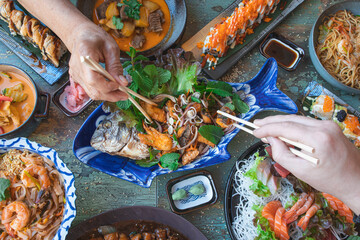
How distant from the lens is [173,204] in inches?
86.1

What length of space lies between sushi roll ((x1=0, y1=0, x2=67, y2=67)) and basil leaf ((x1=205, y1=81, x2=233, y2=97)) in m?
1.33

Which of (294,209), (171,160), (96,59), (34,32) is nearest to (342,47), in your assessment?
(294,209)

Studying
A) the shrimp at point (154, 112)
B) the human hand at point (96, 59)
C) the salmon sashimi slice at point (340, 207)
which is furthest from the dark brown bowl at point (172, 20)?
the salmon sashimi slice at point (340, 207)

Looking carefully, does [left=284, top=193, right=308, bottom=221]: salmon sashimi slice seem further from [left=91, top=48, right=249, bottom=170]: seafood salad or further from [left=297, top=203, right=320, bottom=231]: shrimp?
[left=91, top=48, right=249, bottom=170]: seafood salad

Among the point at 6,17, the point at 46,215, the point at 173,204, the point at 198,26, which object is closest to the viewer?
the point at 46,215

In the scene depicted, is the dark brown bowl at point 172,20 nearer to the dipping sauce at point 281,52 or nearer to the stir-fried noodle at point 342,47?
the dipping sauce at point 281,52

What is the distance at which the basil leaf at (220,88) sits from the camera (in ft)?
6.46

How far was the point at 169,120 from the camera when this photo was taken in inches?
80.4

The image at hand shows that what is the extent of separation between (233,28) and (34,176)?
1906 mm

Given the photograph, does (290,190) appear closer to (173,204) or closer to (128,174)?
(173,204)

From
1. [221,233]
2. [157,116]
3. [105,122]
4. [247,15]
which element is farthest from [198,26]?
[221,233]

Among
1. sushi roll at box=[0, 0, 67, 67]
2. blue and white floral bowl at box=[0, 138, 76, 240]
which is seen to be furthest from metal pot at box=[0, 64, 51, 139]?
blue and white floral bowl at box=[0, 138, 76, 240]

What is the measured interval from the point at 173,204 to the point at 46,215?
3.04 ft

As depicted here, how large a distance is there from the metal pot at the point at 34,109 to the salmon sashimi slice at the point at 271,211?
1.94 m
